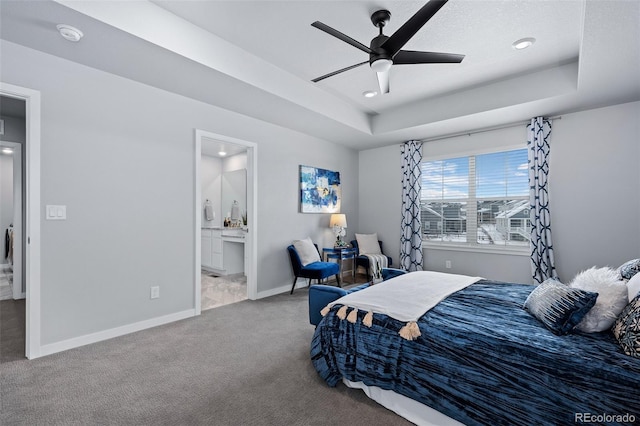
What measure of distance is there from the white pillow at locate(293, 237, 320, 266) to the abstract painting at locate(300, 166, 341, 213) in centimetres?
63

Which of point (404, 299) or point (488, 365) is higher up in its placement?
point (404, 299)

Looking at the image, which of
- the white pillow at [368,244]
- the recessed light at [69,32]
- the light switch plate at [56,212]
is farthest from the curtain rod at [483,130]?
the light switch plate at [56,212]

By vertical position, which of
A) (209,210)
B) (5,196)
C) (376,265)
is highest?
(5,196)

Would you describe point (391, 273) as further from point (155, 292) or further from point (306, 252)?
point (155, 292)

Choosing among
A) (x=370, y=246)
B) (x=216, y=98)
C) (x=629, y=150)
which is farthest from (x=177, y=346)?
(x=629, y=150)

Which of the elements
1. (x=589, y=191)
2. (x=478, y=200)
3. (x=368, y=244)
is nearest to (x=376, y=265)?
(x=368, y=244)

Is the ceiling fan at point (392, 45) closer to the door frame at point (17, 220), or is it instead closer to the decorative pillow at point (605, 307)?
the decorative pillow at point (605, 307)

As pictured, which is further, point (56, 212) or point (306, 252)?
point (306, 252)

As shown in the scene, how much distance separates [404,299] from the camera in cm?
218

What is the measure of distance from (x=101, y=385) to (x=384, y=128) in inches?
181

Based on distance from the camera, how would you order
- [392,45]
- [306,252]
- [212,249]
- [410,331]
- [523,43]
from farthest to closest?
[212,249] < [306,252] < [523,43] < [392,45] < [410,331]

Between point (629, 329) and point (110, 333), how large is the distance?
3849 mm

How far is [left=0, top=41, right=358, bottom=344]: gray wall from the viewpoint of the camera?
264 cm

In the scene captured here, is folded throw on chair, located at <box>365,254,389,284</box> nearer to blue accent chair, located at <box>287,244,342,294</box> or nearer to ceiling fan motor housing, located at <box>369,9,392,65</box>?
blue accent chair, located at <box>287,244,342,294</box>
